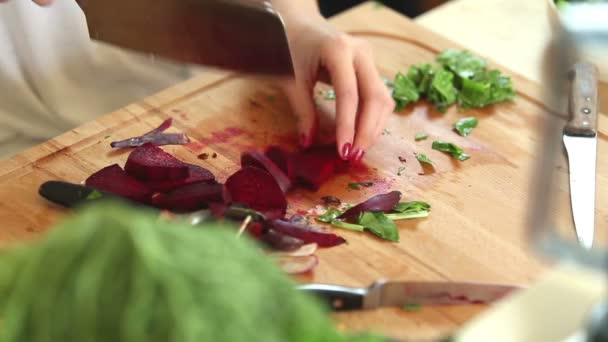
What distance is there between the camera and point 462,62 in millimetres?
1958

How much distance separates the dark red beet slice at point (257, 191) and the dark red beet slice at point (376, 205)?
12 cm

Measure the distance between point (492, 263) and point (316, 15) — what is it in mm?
735

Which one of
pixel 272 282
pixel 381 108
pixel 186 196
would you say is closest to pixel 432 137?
pixel 381 108

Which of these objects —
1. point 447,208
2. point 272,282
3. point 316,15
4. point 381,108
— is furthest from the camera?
point 316,15

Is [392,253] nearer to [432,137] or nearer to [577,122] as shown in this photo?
[432,137]

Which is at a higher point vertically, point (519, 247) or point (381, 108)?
point (381, 108)

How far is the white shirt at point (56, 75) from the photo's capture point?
6.26 feet

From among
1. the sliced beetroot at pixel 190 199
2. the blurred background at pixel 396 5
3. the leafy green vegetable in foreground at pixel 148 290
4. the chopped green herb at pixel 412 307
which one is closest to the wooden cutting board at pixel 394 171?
the chopped green herb at pixel 412 307

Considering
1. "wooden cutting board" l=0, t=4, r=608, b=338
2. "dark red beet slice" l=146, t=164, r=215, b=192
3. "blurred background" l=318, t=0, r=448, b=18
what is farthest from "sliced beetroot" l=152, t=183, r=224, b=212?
"blurred background" l=318, t=0, r=448, b=18

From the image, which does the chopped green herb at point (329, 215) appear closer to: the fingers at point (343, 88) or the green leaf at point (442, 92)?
the fingers at point (343, 88)

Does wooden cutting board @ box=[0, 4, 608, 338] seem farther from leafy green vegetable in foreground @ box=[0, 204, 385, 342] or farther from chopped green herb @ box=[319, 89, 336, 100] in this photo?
leafy green vegetable in foreground @ box=[0, 204, 385, 342]

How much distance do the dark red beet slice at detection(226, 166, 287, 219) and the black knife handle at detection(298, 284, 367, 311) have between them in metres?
0.26

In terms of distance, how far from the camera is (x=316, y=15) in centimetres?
188

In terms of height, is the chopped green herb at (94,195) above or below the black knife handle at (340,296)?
above
